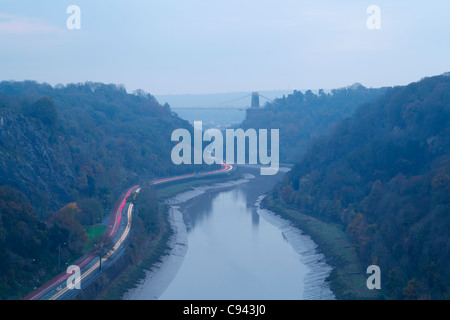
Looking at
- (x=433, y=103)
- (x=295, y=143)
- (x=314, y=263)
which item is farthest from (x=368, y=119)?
(x=295, y=143)

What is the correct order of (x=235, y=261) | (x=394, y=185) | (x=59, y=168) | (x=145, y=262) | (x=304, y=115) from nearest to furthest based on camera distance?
1. (x=145, y=262)
2. (x=235, y=261)
3. (x=394, y=185)
4. (x=59, y=168)
5. (x=304, y=115)

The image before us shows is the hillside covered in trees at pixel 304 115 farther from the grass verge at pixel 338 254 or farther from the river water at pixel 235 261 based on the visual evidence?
the grass verge at pixel 338 254

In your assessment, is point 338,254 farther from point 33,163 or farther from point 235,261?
point 33,163

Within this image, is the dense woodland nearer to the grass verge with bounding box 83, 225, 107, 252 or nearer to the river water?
the grass verge with bounding box 83, 225, 107, 252

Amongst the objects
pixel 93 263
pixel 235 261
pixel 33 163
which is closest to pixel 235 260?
pixel 235 261

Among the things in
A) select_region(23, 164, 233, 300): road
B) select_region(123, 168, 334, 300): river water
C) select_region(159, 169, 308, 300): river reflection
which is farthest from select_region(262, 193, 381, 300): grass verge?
select_region(23, 164, 233, 300): road

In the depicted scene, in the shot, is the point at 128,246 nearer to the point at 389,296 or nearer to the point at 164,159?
the point at 389,296
